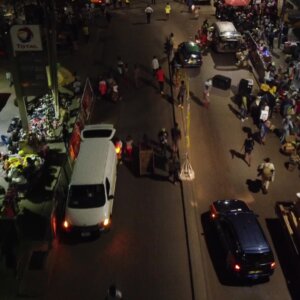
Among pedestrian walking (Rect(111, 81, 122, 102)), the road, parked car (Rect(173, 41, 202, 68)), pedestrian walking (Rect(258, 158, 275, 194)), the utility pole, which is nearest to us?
the road

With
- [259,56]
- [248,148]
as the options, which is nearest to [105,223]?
[248,148]

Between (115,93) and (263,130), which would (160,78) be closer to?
(115,93)

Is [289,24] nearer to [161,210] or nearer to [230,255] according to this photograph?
[161,210]

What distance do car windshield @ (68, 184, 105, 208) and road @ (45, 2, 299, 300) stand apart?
1435mm

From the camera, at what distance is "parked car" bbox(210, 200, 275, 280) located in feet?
50.0

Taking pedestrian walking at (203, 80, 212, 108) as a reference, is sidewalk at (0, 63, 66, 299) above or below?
Result: below

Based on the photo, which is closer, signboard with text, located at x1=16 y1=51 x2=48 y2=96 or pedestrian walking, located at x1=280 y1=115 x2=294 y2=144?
signboard with text, located at x1=16 y1=51 x2=48 y2=96

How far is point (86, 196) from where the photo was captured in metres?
17.7

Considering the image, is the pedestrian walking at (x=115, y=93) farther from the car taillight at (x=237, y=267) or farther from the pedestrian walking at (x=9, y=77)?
the car taillight at (x=237, y=267)

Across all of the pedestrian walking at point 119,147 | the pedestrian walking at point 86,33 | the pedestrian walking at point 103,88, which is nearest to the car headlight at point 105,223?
the pedestrian walking at point 119,147

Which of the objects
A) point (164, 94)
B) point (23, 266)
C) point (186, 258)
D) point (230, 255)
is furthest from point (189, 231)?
point (164, 94)

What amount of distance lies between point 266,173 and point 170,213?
451 cm

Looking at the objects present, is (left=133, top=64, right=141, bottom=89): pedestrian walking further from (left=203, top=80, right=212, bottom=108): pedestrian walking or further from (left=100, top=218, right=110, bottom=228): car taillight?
(left=100, top=218, right=110, bottom=228): car taillight

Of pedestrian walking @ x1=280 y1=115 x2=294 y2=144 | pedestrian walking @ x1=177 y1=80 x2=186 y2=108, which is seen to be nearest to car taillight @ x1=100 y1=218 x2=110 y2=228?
pedestrian walking @ x1=280 y1=115 x2=294 y2=144
